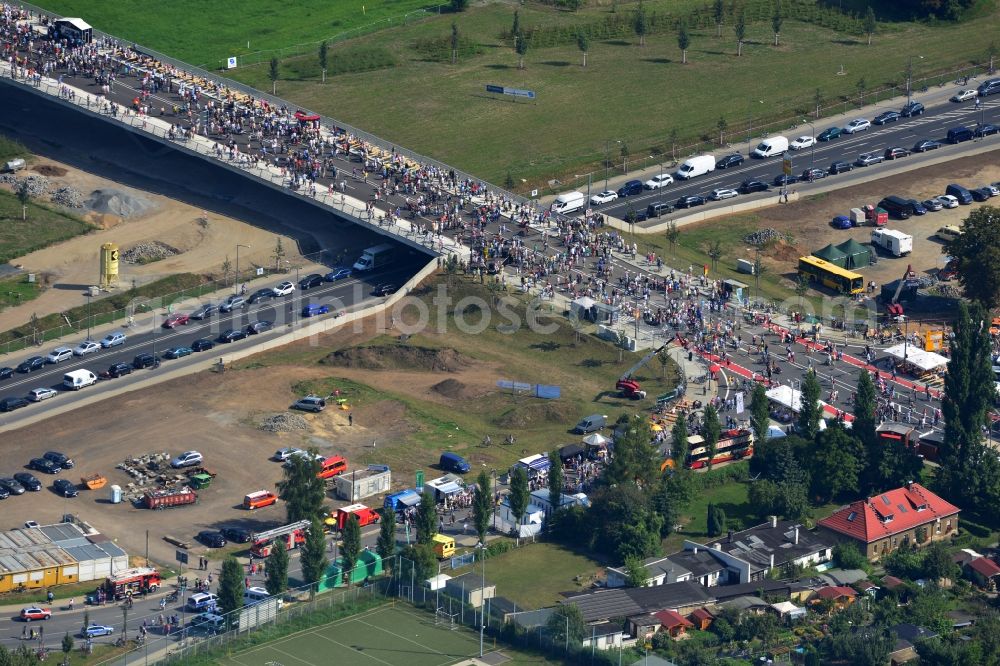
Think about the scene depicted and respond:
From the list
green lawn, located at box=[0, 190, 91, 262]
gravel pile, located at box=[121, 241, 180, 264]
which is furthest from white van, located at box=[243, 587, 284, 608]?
green lawn, located at box=[0, 190, 91, 262]

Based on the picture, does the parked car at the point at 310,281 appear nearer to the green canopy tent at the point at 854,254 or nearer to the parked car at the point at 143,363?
the parked car at the point at 143,363

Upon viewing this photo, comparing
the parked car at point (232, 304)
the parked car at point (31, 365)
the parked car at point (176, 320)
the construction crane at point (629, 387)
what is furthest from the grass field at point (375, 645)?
the parked car at point (232, 304)

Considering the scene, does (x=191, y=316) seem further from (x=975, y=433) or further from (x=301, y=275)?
(x=975, y=433)

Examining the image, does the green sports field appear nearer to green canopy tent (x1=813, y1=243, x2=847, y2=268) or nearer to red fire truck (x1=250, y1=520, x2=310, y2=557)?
red fire truck (x1=250, y1=520, x2=310, y2=557)

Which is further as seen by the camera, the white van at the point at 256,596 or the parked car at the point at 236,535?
the parked car at the point at 236,535

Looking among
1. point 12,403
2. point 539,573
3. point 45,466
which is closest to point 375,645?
point 539,573
